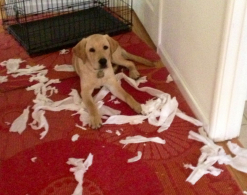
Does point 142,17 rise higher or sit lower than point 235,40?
lower

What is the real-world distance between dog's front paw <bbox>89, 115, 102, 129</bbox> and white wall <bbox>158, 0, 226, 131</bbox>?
562mm

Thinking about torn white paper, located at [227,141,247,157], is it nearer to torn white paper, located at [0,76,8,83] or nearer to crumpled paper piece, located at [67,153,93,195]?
crumpled paper piece, located at [67,153,93,195]

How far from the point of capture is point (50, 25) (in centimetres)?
334

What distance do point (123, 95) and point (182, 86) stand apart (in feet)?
1.26

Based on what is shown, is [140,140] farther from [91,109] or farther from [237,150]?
[237,150]

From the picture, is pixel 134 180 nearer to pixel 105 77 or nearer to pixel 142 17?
pixel 105 77

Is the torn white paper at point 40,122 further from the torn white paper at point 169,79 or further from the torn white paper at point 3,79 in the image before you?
the torn white paper at point 169,79

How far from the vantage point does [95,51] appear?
2348 mm

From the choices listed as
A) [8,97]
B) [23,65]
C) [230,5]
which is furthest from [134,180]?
[23,65]

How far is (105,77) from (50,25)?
3.73ft

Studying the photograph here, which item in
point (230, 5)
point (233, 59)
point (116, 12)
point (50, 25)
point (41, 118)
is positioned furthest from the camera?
point (116, 12)

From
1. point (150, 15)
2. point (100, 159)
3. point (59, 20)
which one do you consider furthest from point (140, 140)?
point (59, 20)

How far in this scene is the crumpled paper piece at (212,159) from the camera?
1.85 m

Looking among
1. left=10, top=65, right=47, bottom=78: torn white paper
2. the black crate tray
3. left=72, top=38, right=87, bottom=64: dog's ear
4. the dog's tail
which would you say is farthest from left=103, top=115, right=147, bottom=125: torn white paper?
the black crate tray
